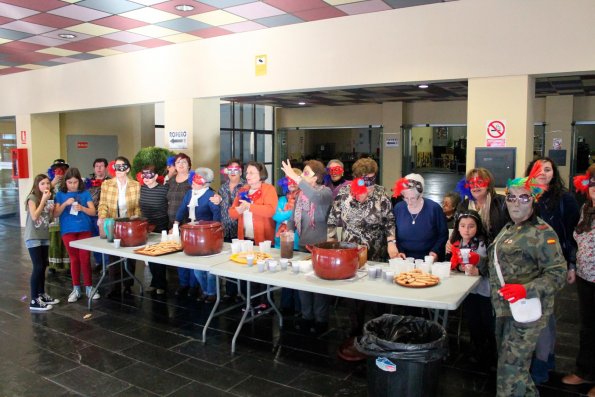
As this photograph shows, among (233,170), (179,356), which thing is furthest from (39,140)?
(179,356)

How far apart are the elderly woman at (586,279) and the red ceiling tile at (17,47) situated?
22.5 ft

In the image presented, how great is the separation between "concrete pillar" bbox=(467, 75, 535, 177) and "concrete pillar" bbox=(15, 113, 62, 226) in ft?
25.6

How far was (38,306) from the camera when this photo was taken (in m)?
4.55

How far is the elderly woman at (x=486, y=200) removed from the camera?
325 cm

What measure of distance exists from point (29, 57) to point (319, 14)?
510cm

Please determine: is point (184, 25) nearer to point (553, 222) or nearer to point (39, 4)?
point (39, 4)

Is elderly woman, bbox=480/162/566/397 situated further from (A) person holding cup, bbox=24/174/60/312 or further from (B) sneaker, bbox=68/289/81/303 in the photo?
(B) sneaker, bbox=68/289/81/303

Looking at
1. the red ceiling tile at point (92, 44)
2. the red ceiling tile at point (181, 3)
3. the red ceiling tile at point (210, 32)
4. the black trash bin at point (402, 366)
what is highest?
the red ceiling tile at point (92, 44)

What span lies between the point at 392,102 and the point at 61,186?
831 cm

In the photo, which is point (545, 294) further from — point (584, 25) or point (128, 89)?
point (128, 89)

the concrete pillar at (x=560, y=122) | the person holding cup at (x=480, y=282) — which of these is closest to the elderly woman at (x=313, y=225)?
the person holding cup at (x=480, y=282)

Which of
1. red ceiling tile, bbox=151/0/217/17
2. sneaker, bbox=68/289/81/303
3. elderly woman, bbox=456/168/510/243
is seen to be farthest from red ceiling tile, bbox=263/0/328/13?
sneaker, bbox=68/289/81/303

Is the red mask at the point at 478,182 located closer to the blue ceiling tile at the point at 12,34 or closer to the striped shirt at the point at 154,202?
the striped shirt at the point at 154,202

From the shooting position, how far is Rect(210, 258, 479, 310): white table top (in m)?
2.68
